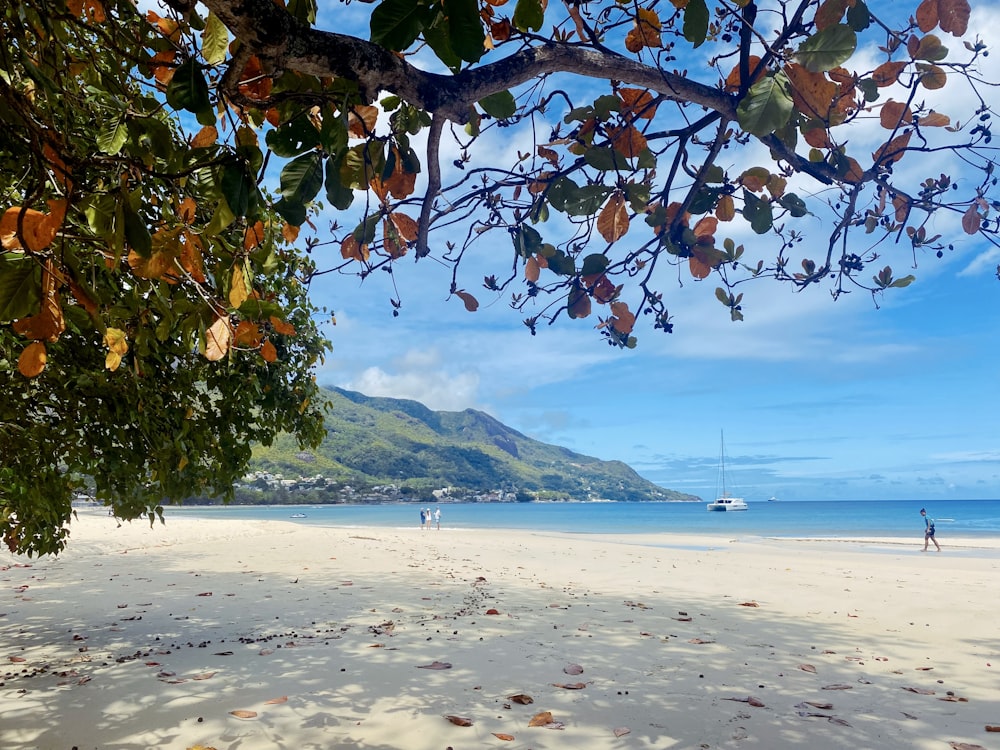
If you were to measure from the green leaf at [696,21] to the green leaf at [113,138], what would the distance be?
62.8 inches

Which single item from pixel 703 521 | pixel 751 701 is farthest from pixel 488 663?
pixel 703 521

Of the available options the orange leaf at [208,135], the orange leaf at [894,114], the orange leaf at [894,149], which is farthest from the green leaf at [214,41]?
the orange leaf at [894,149]

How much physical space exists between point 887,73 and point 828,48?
0.83m

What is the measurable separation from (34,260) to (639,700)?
177 inches

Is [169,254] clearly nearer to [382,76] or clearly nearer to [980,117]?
[382,76]

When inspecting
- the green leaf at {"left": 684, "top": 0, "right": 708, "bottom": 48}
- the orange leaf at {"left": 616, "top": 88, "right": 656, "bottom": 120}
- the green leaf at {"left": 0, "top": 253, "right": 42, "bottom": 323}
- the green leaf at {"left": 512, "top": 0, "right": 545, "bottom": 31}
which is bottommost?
the green leaf at {"left": 0, "top": 253, "right": 42, "bottom": 323}

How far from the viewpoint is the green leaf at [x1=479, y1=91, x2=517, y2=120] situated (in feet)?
6.95

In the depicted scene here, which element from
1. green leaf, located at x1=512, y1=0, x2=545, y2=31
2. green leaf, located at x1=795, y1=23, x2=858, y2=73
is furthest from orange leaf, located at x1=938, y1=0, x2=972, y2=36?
green leaf, located at x1=512, y1=0, x2=545, y2=31

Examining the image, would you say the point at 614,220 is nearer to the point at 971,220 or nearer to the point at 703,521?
the point at 971,220

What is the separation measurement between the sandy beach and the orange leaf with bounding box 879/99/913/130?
3353 millimetres

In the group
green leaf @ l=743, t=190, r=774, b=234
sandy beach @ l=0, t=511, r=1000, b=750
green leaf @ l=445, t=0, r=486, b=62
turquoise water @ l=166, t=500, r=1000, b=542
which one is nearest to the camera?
green leaf @ l=445, t=0, r=486, b=62

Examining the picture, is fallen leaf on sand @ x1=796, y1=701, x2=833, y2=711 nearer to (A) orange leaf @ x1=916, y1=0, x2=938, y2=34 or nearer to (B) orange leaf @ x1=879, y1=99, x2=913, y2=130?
(B) orange leaf @ x1=879, y1=99, x2=913, y2=130

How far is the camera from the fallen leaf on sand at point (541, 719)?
155 inches

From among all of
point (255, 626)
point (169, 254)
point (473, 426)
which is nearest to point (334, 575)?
point (255, 626)
